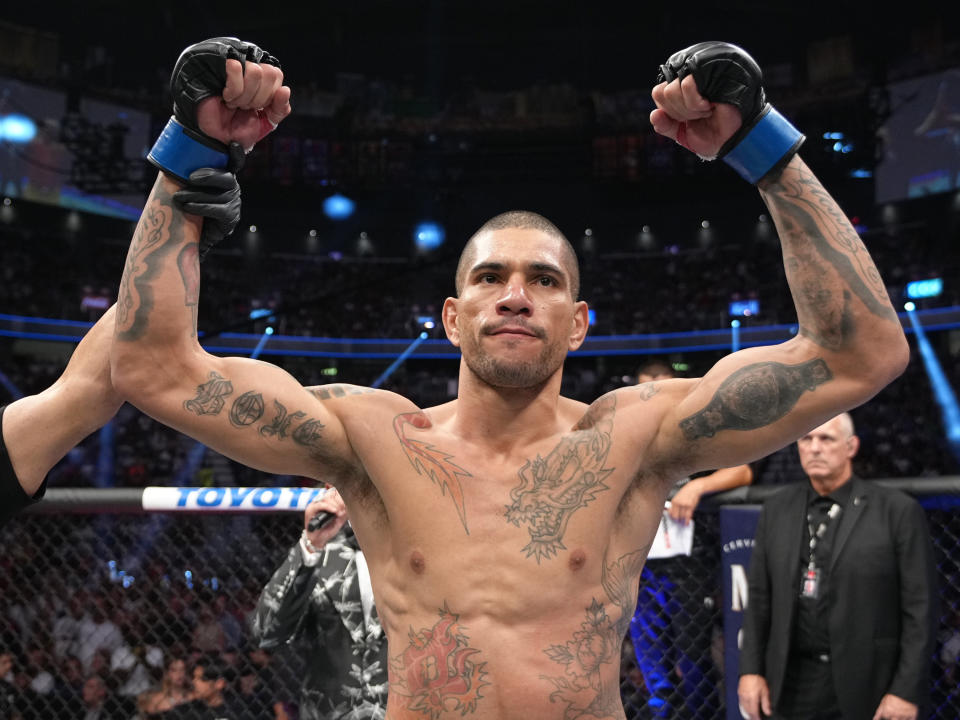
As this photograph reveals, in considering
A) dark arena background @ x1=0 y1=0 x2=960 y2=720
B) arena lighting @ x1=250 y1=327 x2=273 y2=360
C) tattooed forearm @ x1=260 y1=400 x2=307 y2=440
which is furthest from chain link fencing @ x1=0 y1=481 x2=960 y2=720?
arena lighting @ x1=250 y1=327 x2=273 y2=360

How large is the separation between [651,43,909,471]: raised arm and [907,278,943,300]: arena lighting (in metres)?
15.3

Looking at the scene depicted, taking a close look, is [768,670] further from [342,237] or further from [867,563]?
[342,237]

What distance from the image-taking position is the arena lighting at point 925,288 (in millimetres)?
15141

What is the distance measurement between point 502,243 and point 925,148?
1683cm

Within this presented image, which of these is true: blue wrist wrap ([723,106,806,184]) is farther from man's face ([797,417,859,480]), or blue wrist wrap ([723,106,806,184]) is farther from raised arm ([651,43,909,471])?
man's face ([797,417,859,480])

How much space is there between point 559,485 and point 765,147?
2.08 ft

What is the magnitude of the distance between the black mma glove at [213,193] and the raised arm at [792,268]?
65 centimetres

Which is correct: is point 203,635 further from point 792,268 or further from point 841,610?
point 792,268

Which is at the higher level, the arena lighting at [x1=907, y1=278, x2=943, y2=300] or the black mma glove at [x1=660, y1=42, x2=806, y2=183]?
the arena lighting at [x1=907, y1=278, x2=943, y2=300]

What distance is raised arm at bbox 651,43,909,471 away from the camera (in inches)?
53.8

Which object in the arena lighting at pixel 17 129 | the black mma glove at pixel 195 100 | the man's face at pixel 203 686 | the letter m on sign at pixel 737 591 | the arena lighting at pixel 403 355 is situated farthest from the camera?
the arena lighting at pixel 403 355

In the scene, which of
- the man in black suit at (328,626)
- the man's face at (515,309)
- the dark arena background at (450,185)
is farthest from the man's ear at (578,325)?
the dark arena background at (450,185)

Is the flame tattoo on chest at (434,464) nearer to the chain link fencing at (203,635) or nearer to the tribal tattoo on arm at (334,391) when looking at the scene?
the tribal tattoo on arm at (334,391)

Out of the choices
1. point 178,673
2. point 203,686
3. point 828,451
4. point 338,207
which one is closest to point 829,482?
point 828,451
